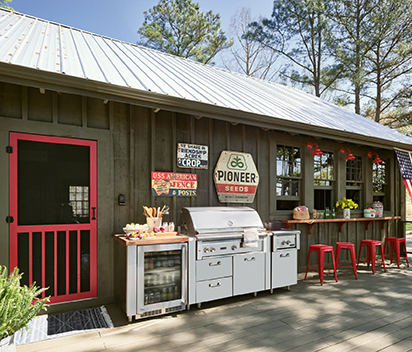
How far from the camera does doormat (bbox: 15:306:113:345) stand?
9.05ft

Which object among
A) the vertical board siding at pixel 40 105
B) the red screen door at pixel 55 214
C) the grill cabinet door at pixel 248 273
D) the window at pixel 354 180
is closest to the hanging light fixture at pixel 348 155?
the window at pixel 354 180

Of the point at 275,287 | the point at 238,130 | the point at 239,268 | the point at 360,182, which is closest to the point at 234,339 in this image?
the point at 239,268

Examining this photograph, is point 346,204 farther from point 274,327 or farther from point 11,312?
point 11,312

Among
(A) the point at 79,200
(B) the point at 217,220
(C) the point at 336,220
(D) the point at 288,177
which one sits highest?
(D) the point at 288,177

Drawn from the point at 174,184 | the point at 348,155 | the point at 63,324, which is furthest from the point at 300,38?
the point at 63,324

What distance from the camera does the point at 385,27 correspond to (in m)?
10.8

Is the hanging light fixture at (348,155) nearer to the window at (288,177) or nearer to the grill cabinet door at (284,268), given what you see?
the window at (288,177)

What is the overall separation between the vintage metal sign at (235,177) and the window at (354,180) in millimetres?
2569

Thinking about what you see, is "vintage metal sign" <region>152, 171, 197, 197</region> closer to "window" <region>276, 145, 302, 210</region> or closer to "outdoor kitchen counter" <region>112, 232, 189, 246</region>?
"outdoor kitchen counter" <region>112, 232, 189, 246</region>

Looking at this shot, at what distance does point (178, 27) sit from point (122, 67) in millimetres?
9031

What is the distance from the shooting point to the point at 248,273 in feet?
12.5

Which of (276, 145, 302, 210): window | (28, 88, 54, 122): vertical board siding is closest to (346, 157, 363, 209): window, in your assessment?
(276, 145, 302, 210): window

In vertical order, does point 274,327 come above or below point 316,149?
below

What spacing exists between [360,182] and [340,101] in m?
7.28
